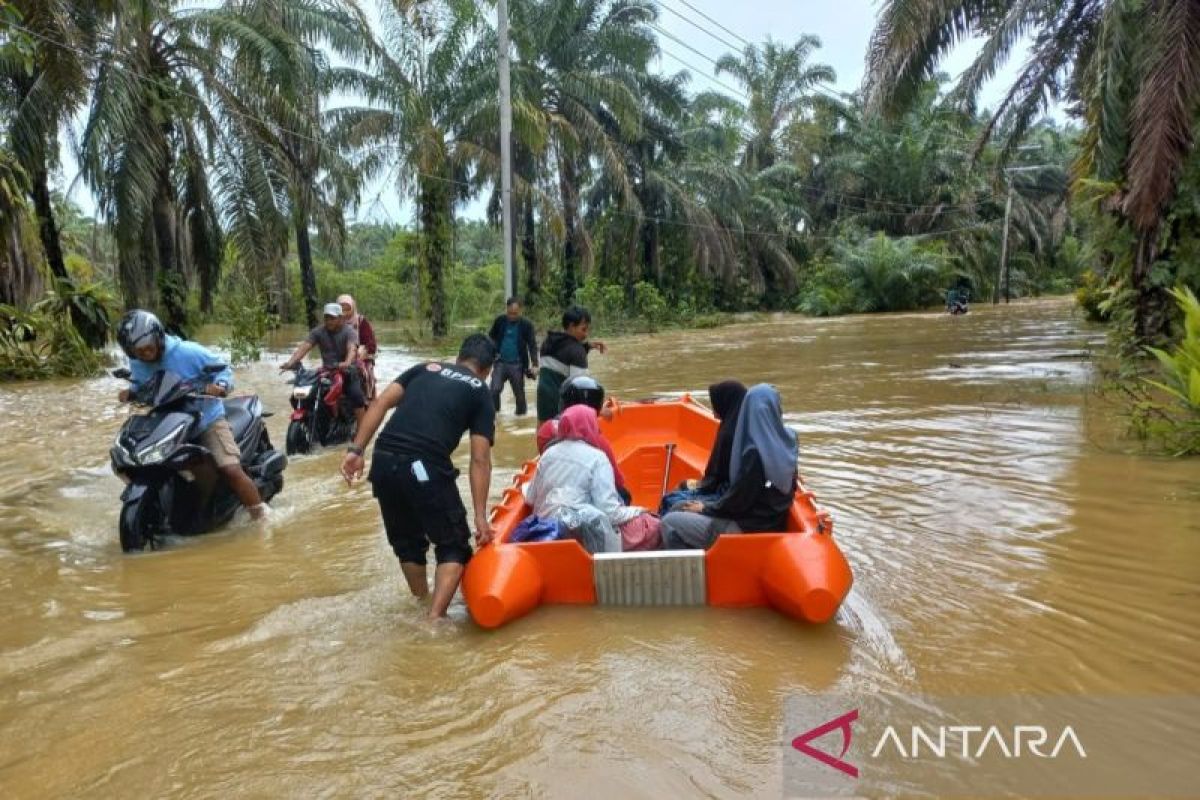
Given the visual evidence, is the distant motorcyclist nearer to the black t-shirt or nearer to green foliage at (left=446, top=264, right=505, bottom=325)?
the black t-shirt

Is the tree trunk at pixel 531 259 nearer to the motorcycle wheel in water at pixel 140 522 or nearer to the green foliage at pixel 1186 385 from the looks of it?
the green foliage at pixel 1186 385

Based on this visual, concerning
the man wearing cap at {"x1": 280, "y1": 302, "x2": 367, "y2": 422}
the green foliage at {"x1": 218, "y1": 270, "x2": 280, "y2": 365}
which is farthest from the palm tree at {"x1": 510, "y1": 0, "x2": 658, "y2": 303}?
the man wearing cap at {"x1": 280, "y1": 302, "x2": 367, "y2": 422}

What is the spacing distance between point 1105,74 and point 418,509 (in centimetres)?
992

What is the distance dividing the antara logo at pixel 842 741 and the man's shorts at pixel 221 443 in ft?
13.1

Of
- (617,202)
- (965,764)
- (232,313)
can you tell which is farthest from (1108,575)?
(617,202)

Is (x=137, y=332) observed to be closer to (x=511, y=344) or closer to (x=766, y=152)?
(x=511, y=344)

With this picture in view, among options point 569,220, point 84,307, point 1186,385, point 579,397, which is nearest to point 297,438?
point 579,397

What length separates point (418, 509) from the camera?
12.9 ft

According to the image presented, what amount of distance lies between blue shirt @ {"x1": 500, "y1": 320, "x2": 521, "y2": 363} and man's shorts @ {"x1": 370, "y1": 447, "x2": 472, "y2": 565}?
213 inches

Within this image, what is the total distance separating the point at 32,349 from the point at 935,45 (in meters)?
14.9

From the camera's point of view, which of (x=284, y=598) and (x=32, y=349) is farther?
(x=32, y=349)

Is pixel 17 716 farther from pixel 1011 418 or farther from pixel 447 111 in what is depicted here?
pixel 447 111

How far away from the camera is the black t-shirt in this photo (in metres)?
3.91

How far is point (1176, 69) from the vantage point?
8.16 metres
